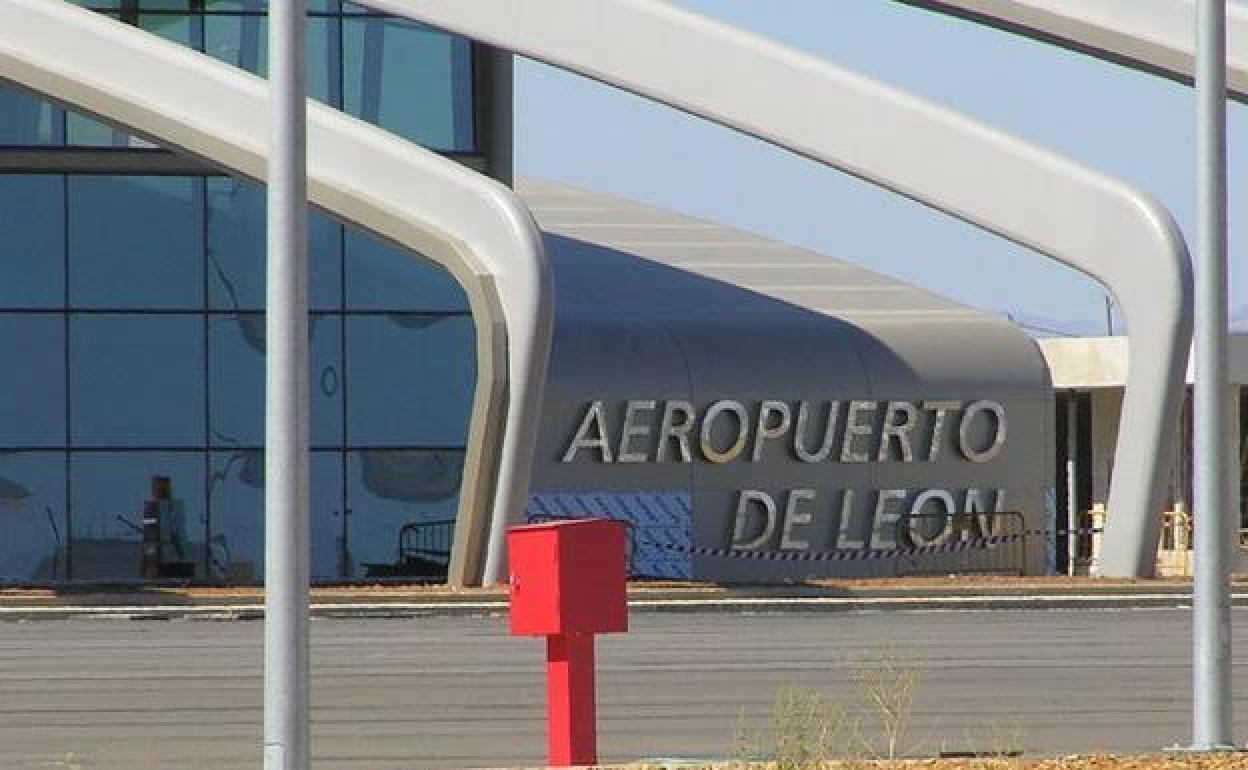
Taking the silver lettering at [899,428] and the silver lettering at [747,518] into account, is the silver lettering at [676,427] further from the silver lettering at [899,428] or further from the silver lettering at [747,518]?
the silver lettering at [899,428]

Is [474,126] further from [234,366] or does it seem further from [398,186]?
[398,186]

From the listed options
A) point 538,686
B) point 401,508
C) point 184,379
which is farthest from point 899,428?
point 538,686

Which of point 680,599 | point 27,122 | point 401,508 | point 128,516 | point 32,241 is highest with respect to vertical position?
point 27,122

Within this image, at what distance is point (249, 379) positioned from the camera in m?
47.4

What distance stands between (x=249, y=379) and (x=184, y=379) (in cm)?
105

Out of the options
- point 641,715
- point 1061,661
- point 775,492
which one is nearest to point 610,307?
point 775,492

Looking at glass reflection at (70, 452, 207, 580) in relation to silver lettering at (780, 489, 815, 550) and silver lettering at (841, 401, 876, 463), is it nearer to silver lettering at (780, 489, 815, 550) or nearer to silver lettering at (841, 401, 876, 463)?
silver lettering at (780, 489, 815, 550)

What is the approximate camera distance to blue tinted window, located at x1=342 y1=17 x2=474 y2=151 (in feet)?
159

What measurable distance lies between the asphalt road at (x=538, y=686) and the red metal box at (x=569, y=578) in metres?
1.10

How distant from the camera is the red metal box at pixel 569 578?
49.4ft

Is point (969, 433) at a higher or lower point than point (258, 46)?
lower

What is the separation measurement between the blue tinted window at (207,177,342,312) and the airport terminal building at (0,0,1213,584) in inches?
1.4

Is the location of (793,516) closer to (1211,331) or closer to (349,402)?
(349,402)

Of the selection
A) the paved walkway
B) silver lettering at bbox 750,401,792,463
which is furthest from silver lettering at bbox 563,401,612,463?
the paved walkway
